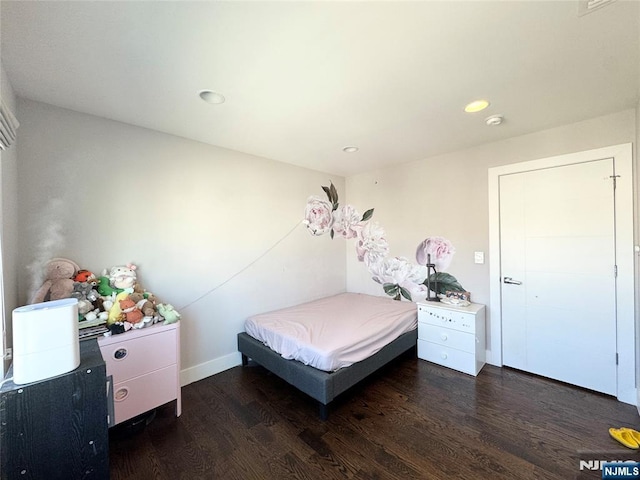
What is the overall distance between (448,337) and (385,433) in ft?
4.37

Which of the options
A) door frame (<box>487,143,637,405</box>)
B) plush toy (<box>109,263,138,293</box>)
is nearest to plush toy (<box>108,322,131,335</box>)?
plush toy (<box>109,263,138,293</box>)

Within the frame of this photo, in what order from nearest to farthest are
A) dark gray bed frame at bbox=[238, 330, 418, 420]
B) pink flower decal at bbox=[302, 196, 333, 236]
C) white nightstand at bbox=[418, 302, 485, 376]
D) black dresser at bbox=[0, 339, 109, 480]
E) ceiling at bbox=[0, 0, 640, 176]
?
black dresser at bbox=[0, 339, 109, 480]
ceiling at bbox=[0, 0, 640, 176]
dark gray bed frame at bbox=[238, 330, 418, 420]
white nightstand at bbox=[418, 302, 485, 376]
pink flower decal at bbox=[302, 196, 333, 236]

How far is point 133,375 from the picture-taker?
186 centimetres

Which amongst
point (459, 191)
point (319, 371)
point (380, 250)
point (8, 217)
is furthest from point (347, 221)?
point (8, 217)

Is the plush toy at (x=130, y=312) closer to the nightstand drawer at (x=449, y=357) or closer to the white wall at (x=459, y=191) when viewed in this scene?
the nightstand drawer at (x=449, y=357)

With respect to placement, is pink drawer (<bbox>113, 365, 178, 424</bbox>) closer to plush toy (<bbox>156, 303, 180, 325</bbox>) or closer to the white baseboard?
plush toy (<bbox>156, 303, 180, 325</bbox>)

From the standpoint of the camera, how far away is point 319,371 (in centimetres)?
207

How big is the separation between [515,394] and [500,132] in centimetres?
244

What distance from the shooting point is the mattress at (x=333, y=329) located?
2.15m

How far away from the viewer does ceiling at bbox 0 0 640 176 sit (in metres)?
1.17

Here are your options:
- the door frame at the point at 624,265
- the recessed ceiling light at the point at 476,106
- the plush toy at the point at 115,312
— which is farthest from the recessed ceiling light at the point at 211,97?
the door frame at the point at 624,265

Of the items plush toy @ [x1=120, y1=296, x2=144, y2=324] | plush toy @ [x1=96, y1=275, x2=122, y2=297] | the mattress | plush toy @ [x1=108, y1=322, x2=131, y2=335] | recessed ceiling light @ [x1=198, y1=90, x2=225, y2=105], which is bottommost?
the mattress

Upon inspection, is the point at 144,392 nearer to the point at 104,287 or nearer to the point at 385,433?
the point at 104,287

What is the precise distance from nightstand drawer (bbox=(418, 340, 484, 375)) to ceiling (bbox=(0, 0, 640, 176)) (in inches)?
89.2
